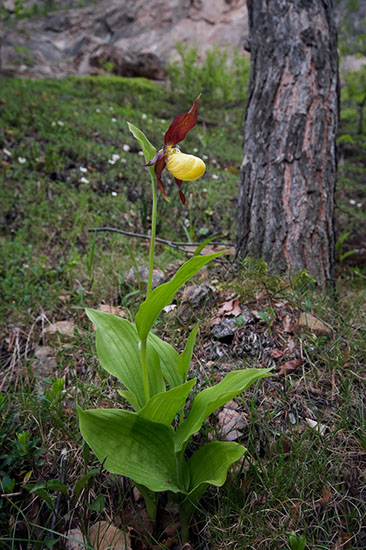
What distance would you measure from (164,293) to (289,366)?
819mm

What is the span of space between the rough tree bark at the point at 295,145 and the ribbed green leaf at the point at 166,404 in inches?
50.1

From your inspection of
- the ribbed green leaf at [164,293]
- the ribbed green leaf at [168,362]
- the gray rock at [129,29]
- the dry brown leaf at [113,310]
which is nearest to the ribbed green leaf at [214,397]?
the ribbed green leaf at [168,362]

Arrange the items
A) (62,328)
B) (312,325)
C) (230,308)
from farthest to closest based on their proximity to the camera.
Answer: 1. (62,328)
2. (230,308)
3. (312,325)

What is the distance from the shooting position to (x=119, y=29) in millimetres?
23672

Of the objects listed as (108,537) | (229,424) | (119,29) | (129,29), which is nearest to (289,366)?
(229,424)

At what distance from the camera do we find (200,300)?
1831 mm

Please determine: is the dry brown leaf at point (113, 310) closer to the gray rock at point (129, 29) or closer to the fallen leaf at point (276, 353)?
the fallen leaf at point (276, 353)

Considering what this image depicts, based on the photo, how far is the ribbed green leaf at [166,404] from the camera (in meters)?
0.93

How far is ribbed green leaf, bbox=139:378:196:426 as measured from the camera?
36.7 inches

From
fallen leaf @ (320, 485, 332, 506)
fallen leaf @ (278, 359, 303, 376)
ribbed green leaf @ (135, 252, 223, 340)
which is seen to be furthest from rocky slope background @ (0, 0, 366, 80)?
fallen leaf @ (320, 485, 332, 506)

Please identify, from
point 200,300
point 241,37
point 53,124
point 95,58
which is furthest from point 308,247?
point 241,37

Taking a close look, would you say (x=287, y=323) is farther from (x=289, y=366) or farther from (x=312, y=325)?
(x=289, y=366)

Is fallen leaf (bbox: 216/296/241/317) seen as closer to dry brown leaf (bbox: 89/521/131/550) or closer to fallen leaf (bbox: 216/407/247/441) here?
fallen leaf (bbox: 216/407/247/441)

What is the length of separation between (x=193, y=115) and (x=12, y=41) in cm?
2548
